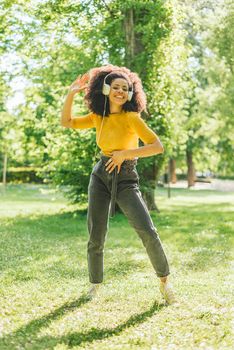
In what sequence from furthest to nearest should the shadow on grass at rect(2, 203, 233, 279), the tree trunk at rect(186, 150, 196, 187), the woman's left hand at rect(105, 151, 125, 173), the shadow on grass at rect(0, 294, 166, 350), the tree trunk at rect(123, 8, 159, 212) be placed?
the tree trunk at rect(186, 150, 196, 187), the tree trunk at rect(123, 8, 159, 212), the shadow on grass at rect(2, 203, 233, 279), the woman's left hand at rect(105, 151, 125, 173), the shadow on grass at rect(0, 294, 166, 350)

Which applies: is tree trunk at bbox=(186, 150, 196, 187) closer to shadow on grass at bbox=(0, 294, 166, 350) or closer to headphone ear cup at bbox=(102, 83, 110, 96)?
headphone ear cup at bbox=(102, 83, 110, 96)

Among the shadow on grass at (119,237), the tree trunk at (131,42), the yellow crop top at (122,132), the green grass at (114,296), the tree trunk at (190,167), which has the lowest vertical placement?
the shadow on grass at (119,237)

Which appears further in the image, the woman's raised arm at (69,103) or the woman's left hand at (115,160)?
the woman's raised arm at (69,103)

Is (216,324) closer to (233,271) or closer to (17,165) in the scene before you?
(233,271)

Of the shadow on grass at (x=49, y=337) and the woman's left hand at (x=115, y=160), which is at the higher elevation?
the woman's left hand at (x=115, y=160)

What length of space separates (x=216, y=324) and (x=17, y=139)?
23.6 m

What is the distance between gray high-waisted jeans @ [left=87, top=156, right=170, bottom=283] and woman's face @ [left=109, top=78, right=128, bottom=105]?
57 cm

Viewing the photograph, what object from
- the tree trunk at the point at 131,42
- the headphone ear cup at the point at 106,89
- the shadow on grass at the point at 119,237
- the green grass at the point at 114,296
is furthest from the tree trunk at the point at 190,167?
the headphone ear cup at the point at 106,89

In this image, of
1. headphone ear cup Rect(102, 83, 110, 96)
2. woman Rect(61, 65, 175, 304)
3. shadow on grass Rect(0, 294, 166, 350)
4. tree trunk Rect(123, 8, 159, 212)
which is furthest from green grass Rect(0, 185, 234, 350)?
tree trunk Rect(123, 8, 159, 212)

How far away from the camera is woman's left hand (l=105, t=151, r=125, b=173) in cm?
517

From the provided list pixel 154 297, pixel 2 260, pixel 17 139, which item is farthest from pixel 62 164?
pixel 17 139

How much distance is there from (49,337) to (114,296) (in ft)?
4.68

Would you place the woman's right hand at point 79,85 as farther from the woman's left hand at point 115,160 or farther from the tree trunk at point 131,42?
the tree trunk at point 131,42

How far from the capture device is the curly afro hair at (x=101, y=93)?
5.38m
